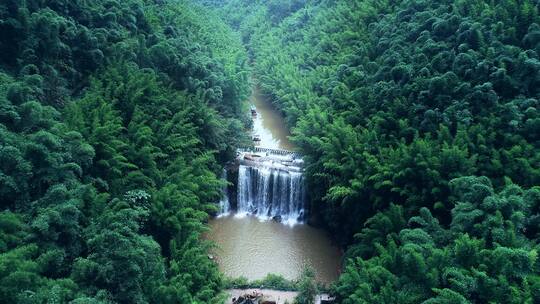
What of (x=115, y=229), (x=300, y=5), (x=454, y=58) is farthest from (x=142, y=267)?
(x=300, y=5)

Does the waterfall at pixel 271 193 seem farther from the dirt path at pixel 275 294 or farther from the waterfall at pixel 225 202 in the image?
the dirt path at pixel 275 294

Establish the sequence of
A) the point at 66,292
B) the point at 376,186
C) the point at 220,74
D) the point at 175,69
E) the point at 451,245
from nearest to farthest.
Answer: the point at 66,292 < the point at 451,245 < the point at 376,186 < the point at 175,69 < the point at 220,74

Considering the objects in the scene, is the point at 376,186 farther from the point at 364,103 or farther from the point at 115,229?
the point at 115,229

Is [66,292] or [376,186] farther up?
[376,186]

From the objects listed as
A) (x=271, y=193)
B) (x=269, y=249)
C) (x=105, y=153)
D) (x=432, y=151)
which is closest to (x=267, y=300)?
(x=269, y=249)

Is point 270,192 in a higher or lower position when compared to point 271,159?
lower

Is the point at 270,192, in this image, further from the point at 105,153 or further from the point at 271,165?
the point at 105,153
